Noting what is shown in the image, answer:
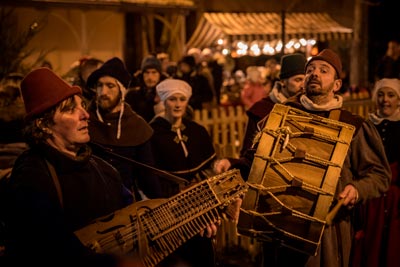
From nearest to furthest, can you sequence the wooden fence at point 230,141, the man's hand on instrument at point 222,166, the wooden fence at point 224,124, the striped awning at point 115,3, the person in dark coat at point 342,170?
the person in dark coat at point 342,170
the man's hand on instrument at point 222,166
the wooden fence at point 230,141
the wooden fence at point 224,124
the striped awning at point 115,3

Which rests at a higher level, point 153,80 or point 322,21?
point 322,21

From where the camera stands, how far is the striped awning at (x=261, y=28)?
19.4m

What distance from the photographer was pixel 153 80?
8.91m

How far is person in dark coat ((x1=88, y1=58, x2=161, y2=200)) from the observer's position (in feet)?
17.6

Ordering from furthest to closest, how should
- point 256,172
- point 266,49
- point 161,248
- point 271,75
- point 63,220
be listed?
1. point 266,49
2. point 271,75
3. point 256,172
4. point 161,248
5. point 63,220

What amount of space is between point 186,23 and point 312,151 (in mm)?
18288

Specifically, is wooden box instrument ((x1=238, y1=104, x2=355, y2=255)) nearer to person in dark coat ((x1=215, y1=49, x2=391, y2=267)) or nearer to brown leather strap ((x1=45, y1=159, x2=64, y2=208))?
person in dark coat ((x1=215, y1=49, x2=391, y2=267))

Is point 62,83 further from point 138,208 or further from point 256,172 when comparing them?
point 256,172

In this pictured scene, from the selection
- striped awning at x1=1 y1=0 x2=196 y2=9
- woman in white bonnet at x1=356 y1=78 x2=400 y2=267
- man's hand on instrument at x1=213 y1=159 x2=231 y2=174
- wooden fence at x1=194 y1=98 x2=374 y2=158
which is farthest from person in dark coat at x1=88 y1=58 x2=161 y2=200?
striped awning at x1=1 y1=0 x2=196 y2=9

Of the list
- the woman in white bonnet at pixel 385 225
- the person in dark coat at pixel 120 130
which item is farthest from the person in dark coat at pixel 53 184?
the woman in white bonnet at pixel 385 225

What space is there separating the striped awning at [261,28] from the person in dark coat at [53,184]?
1582cm

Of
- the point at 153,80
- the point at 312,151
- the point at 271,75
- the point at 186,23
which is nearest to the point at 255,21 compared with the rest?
the point at 186,23

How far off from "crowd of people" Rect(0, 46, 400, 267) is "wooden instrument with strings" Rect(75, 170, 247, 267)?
0.10 meters

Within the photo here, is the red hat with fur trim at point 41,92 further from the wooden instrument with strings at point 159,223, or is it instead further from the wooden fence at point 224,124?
the wooden fence at point 224,124
